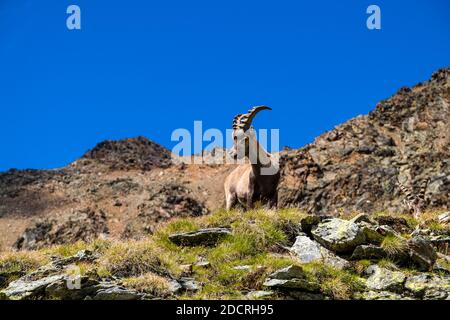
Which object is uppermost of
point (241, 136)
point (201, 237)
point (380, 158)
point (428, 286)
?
point (380, 158)

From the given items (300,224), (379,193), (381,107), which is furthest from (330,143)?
(300,224)

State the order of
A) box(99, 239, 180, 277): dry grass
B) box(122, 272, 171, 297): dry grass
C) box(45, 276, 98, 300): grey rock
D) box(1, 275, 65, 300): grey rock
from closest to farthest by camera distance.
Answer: box(45, 276, 98, 300): grey rock
box(1, 275, 65, 300): grey rock
box(122, 272, 171, 297): dry grass
box(99, 239, 180, 277): dry grass

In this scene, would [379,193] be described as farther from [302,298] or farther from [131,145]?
[131,145]

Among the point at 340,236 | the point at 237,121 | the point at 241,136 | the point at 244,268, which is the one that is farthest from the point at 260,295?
the point at 237,121

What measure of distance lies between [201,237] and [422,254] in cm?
476

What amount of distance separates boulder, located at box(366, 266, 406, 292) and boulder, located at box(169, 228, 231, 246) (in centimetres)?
353

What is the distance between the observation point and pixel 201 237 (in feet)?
45.2

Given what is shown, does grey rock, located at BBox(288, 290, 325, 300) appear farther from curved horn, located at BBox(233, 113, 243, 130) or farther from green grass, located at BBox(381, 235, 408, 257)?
curved horn, located at BBox(233, 113, 243, 130)

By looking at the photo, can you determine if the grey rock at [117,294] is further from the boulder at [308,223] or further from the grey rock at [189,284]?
the boulder at [308,223]

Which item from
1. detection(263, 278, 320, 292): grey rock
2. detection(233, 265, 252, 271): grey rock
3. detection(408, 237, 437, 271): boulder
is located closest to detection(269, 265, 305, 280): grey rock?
detection(263, 278, 320, 292): grey rock

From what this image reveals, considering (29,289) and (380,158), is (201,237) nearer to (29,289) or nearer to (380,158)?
(29,289)

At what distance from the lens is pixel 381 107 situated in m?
64.6

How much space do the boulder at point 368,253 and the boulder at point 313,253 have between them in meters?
0.35

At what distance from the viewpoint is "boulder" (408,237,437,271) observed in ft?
39.4
